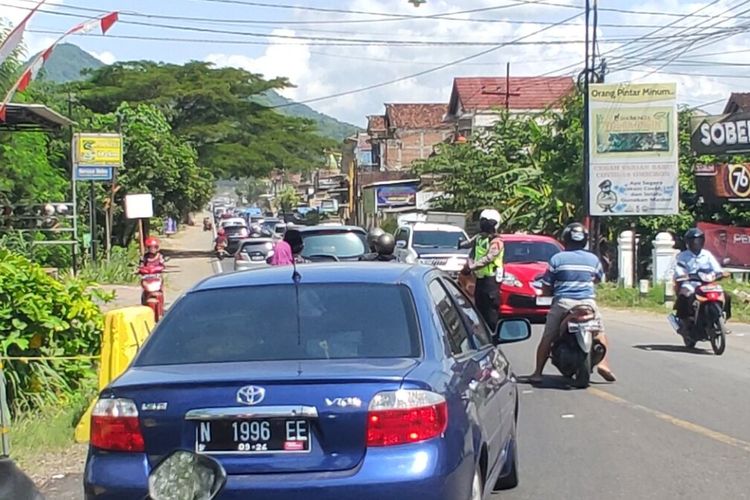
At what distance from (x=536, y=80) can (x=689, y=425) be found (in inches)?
2712

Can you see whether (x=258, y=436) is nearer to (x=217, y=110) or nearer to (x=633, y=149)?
(x=633, y=149)

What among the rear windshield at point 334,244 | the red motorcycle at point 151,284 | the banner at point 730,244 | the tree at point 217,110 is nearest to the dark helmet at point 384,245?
the rear windshield at point 334,244

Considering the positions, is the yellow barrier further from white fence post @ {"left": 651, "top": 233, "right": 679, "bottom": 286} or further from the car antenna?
white fence post @ {"left": 651, "top": 233, "right": 679, "bottom": 286}

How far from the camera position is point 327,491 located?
4.70 meters

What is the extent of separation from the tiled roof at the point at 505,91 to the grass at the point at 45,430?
63159 millimetres

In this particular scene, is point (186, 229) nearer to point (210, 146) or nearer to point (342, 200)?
point (342, 200)

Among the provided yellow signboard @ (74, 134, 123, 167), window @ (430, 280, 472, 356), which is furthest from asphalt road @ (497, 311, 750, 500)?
yellow signboard @ (74, 134, 123, 167)

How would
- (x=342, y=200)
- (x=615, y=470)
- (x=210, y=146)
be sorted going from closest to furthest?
1. (x=615, y=470)
2. (x=210, y=146)
3. (x=342, y=200)

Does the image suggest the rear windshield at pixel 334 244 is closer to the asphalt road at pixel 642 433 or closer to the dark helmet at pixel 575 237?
the asphalt road at pixel 642 433

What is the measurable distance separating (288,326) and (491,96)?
73.3 metres

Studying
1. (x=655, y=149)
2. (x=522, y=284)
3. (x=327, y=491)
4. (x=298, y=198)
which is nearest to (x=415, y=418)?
(x=327, y=491)

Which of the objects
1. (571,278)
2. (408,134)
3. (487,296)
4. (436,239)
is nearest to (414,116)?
(408,134)

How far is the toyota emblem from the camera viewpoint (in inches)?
189

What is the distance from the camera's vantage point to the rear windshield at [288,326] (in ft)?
17.7
